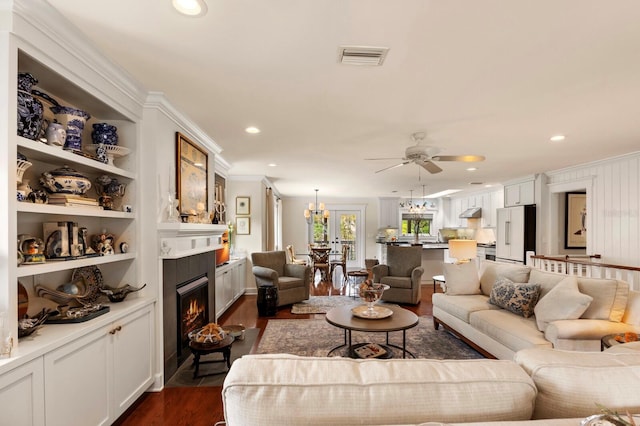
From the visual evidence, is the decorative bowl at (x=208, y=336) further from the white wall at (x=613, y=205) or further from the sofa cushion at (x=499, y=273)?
the white wall at (x=613, y=205)

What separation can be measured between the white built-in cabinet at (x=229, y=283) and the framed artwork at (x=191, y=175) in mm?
1493

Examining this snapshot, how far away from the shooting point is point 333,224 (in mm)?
10617

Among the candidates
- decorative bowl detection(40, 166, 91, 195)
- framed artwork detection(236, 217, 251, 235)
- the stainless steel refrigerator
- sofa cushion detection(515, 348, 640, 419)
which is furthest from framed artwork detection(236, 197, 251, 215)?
sofa cushion detection(515, 348, 640, 419)

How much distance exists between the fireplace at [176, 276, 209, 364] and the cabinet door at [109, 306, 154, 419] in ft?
1.39

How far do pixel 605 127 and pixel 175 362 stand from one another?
4.84 m

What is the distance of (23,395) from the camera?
1.46 m

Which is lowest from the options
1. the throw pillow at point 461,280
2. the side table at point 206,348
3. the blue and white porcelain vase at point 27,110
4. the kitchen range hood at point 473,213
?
the side table at point 206,348

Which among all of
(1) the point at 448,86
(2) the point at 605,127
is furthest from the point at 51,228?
(2) the point at 605,127

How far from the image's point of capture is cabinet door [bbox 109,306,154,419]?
2.15 m

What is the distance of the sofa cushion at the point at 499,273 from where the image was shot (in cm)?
358

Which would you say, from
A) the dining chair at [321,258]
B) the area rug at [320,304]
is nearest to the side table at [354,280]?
the area rug at [320,304]

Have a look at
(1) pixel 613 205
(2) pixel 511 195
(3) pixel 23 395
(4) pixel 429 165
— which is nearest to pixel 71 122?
(3) pixel 23 395

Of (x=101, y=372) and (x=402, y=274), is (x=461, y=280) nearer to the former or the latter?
(x=402, y=274)

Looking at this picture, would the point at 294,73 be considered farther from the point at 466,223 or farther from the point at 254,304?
the point at 466,223
